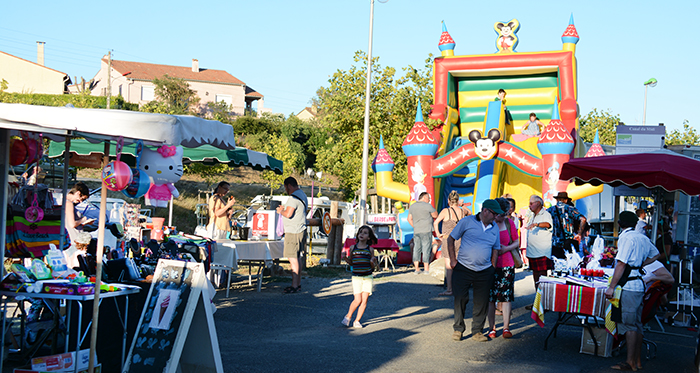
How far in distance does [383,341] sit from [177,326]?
3086mm

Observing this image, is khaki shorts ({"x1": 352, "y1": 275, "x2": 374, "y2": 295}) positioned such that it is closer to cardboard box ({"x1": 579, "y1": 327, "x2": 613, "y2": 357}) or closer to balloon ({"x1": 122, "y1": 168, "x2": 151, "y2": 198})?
cardboard box ({"x1": 579, "y1": 327, "x2": 613, "y2": 357})

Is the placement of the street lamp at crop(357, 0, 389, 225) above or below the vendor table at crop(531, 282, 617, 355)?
above

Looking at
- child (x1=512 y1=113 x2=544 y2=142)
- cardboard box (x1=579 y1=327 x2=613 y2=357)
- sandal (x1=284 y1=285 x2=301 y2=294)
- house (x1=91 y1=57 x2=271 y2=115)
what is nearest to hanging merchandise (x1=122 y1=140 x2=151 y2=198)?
sandal (x1=284 y1=285 x2=301 y2=294)

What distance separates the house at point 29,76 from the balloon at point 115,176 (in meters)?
51.1

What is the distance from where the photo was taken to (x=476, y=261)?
24.9 feet

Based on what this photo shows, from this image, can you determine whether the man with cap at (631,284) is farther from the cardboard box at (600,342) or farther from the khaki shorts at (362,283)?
the khaki shorts at (362,283)

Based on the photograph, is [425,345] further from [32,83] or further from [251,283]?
[32,83]

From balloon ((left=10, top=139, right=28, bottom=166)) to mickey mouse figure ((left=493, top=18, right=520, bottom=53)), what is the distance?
16.1 m

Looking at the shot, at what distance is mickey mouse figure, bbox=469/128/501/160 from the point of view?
54.8 ft

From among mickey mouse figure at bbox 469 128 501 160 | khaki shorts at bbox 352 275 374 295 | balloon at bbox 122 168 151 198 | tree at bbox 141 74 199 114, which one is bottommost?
khaki shorts at bbox 352 275 374 295

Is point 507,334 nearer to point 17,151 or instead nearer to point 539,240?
point 539,240

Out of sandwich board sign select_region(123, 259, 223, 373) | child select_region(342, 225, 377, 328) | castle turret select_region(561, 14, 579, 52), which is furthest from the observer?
castle turret select_region(561, 14, 579, 52)

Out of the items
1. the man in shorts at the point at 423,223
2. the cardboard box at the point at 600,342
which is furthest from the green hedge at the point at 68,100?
the cardboard box at the point at 600,342

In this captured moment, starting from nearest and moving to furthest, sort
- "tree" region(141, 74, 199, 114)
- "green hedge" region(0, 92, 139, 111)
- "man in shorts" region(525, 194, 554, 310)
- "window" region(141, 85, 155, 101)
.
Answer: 1. "man in shorts" region(525, 194, 554, 310)
2. "green hedge" region(0, 92, 139, 111)
3. "tree" region(141, 74, 199, 114)
4. "window" region(141, 85, 155, 101)
